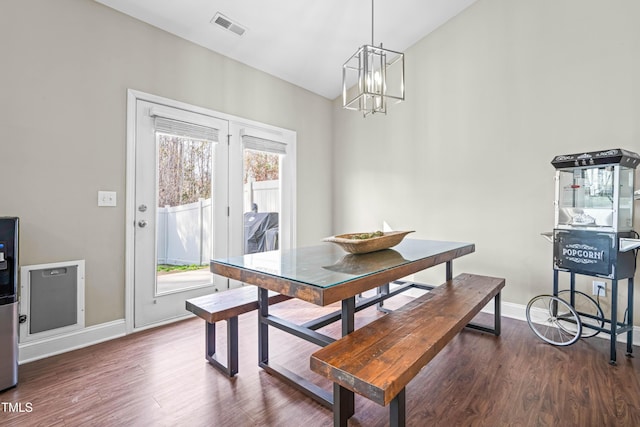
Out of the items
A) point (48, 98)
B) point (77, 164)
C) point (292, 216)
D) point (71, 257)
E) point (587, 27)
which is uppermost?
point (587, 27)

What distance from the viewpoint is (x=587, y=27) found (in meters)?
2.71

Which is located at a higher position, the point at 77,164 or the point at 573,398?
the point at 77,164

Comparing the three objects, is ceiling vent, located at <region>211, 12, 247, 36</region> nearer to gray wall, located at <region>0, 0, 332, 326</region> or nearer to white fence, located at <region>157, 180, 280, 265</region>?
gray wall, located at <region>0, 0, 332, 326</region>

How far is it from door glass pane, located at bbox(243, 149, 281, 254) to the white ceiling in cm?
109

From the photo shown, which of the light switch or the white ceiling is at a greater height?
the white ceiling

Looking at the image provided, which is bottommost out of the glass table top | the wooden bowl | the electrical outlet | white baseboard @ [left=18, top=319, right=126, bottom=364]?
white baseboard @ [left=18, top=319, right=126, bottom=364]

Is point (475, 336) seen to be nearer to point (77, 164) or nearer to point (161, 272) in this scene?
point (161, 272)

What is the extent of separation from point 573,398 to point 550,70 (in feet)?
8.80

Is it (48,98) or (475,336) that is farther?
(475,336)

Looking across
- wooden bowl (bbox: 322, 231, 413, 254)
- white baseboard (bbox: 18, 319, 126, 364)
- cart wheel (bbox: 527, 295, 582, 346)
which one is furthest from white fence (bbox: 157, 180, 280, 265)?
cart wheel (bbox: 527, 295, 582, 346)

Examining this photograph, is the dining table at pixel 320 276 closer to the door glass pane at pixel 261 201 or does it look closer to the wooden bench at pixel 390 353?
the wooden bench at pixel 390 353

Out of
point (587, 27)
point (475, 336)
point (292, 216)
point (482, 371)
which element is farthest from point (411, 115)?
point (482, 371)

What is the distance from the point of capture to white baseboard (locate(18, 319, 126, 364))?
225 centimetres

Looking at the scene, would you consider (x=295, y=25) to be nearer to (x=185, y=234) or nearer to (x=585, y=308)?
(x=185, y=234)
